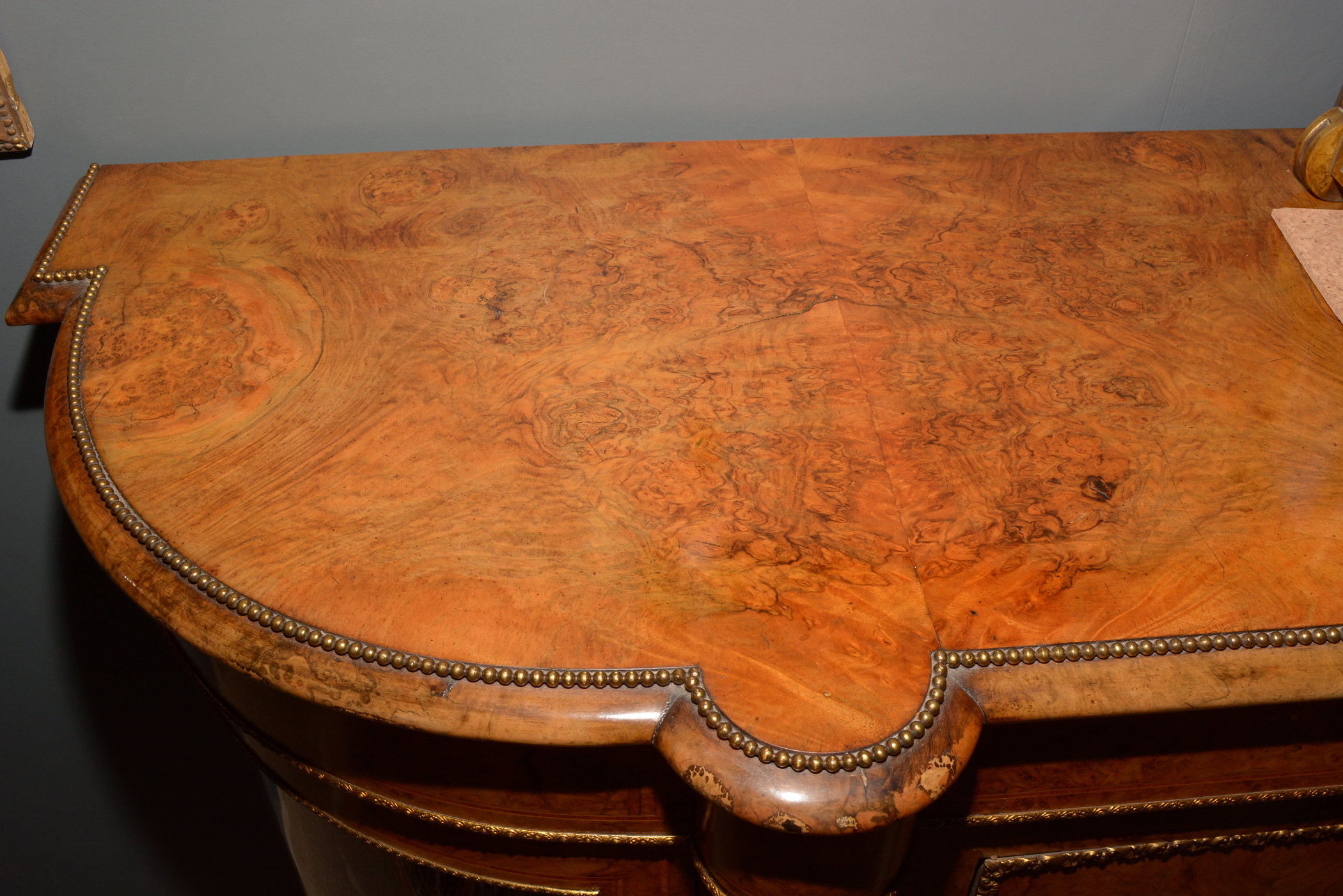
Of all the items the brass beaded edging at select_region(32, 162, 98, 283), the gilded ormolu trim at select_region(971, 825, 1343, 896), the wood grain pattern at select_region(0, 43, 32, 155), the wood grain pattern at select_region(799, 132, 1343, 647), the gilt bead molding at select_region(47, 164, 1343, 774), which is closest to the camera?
the gilt bead molding at select_region(47, 164, 1343, 774)

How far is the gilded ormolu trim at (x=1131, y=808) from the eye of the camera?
0.77 metres

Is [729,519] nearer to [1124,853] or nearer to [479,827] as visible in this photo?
[479,827]

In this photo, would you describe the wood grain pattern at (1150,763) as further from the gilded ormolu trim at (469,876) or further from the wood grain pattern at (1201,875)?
the gilded ormolu trim at (469,876)

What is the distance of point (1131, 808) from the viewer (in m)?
0.78

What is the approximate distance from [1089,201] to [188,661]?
1090mm

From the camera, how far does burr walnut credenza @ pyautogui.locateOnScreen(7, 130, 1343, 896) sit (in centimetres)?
66

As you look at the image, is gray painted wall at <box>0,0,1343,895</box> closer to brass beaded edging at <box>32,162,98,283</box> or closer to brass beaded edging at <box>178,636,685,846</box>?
brass beaded edging at <box>32,162,98,283</box>

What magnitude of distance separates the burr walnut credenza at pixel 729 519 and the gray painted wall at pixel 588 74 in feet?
0.51

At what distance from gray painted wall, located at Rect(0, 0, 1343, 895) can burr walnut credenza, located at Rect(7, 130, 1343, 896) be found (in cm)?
15

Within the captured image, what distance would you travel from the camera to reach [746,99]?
1231 millimetres

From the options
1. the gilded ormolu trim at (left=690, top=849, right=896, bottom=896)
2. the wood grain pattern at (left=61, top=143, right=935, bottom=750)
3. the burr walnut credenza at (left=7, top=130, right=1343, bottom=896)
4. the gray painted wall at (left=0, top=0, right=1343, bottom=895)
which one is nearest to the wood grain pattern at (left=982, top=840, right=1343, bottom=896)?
the burr walnut credenza at (left=7, top=130, right=1343, bottom=896)

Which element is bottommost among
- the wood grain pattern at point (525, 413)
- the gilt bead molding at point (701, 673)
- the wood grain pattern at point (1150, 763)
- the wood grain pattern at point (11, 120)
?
the wood grain pattern at point (1150, 763)

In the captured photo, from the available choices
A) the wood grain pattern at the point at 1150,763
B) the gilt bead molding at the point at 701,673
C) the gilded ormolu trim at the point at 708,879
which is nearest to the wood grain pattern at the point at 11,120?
the gilt bead molding at the point at 701,673

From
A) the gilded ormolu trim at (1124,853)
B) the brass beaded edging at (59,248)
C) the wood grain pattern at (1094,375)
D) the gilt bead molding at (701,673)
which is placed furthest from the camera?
the brass beaded edging at (59,248)
